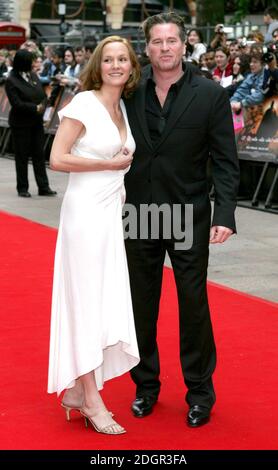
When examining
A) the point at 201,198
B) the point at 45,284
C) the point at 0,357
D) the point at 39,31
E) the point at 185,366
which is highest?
the point at 201,198

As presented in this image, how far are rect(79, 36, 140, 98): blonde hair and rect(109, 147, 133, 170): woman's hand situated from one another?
0.33m

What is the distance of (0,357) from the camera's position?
21.1 ft

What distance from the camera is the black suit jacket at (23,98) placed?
1355 cm

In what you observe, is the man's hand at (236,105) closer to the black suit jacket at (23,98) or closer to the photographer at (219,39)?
the black suit jacket at (23,98)

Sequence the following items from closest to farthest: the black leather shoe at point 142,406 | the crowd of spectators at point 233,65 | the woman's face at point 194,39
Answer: the black leather shoe at point 142,406 → the crowd of spectators at point 233,65 → the woman's face at point 194,39

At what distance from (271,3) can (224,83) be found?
25065 millimetres

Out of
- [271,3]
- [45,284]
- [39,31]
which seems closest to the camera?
[45,284]

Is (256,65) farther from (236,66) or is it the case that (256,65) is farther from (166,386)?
(166,386)

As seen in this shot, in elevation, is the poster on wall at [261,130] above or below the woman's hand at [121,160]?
below

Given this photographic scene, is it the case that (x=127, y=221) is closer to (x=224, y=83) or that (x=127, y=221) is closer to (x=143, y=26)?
(x=143, y=26)

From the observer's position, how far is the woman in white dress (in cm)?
500

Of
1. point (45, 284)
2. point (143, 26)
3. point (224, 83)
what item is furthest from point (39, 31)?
point (143, 26)

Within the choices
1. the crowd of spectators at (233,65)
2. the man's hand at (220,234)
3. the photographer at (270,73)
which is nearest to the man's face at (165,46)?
the man's hand at (220,234)


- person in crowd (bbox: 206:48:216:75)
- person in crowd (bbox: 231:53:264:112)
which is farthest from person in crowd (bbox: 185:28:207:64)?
person in crowd (bbox: 231:53:264:112)
